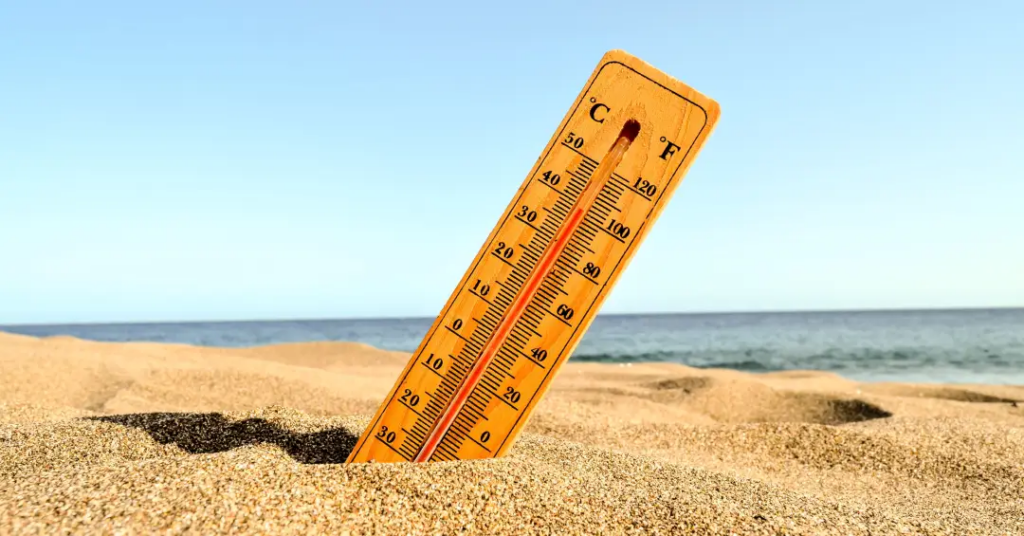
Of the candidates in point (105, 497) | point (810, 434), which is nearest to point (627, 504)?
point (105, 497)

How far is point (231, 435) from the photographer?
280 cm

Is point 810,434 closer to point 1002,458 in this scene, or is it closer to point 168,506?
point 1002,458

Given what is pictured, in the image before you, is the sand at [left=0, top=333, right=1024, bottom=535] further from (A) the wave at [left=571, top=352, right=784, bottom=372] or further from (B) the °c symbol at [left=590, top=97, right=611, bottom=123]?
(A) the wave at [left=571, top=352, right=784, bottom=372]

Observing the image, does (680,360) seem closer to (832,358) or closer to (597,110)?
(832,358)

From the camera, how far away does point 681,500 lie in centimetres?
207

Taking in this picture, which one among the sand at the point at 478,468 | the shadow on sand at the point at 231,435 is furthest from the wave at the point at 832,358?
the shadow on sand at the point at 231,435

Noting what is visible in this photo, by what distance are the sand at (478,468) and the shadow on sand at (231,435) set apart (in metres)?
0.01

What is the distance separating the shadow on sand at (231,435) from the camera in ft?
8.35

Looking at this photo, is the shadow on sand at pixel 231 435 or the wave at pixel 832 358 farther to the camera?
the wave at pixel 832 358

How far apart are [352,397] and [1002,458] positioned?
432cm

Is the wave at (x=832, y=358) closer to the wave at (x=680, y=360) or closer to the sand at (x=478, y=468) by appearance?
the wave at (x=680, y=360)

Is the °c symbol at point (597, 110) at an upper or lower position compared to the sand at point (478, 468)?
upper

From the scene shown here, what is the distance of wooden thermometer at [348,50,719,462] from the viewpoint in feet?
7.43

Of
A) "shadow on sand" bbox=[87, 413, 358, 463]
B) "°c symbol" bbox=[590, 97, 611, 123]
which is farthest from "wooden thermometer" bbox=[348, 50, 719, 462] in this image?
"shadow on sand" bbox=[87, 413, 358, 463]
